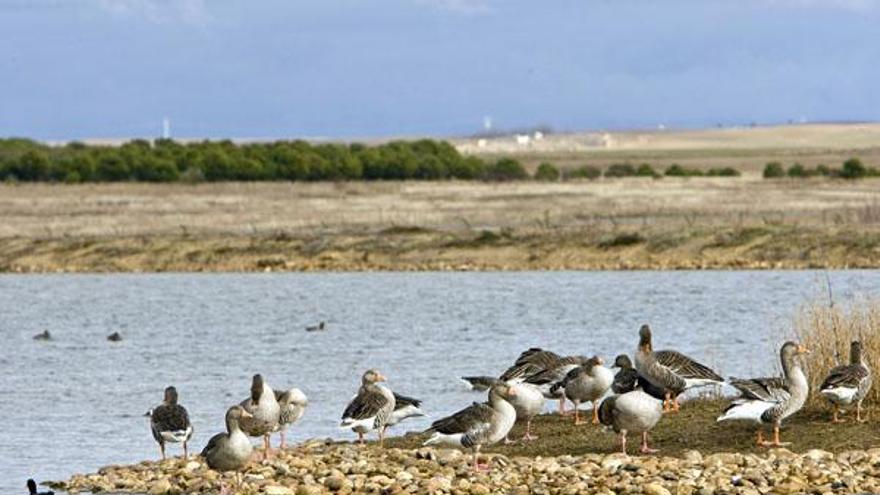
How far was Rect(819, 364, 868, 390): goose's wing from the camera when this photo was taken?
19375 millimetres

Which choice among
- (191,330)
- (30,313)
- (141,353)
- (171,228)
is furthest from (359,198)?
(141,353)

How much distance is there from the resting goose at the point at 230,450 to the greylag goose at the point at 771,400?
4.80 meters

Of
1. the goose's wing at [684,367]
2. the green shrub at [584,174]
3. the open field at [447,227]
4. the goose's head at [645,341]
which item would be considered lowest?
the open field at [447,227]

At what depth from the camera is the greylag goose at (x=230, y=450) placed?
1791 centimetres

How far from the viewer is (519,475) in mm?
18141

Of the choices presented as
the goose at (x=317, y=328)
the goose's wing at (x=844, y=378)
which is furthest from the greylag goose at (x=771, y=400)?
the goose at (x=317, y=328)

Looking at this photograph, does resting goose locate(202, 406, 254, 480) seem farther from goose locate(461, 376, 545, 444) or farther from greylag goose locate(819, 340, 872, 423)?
greylag goose locate(819, 340, 872, 423)

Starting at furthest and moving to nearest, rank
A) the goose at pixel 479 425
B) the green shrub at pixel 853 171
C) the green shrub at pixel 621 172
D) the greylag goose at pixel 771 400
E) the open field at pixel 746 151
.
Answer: the open field at pixel 746 151 < the green shrub at pixel 621 172 < the green shrub at pixel 853 171 < the greylag goose at pixel 771 400 < the goose at pixel 479 425

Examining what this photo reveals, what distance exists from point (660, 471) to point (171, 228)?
52178 millimetres

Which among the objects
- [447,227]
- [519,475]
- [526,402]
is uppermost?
[526,402]

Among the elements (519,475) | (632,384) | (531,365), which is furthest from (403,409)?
(519,475)

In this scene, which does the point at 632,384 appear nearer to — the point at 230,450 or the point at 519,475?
the point at 519,475

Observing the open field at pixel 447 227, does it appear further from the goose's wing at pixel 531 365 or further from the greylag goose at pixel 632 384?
the greylag goose at pixel 632 384

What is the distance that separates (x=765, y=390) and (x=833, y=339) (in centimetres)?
248
